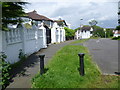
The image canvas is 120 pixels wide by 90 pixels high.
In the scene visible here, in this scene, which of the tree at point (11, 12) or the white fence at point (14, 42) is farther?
the white fence at point (14, 42)

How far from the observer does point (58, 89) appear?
13.7ft

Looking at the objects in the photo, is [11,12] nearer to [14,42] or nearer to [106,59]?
[14,42]

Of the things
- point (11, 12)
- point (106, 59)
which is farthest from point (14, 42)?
point (106, 59)

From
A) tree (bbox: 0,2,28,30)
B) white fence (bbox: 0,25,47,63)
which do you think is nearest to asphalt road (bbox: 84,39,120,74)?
tree (bbox: 0,2,28,30)

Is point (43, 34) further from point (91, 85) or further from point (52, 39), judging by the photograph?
point (91, 85)

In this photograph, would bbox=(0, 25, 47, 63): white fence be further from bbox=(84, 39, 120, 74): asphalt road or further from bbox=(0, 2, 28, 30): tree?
bbox=(84, 39, 120, 74): asphalt road

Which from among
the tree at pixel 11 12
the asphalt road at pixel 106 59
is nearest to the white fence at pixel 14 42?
the tree at pixel 11 12

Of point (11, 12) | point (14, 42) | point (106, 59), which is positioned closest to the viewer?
point (11, 12)

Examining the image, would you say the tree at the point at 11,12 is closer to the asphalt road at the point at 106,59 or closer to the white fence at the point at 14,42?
the white fence at the point at 14,42

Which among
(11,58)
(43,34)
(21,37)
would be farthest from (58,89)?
(43,34)

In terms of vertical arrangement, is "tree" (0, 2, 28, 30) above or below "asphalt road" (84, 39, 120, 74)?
above

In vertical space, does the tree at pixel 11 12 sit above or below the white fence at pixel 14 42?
above

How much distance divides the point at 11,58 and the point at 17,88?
2937mm

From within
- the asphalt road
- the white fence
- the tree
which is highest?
the tree
